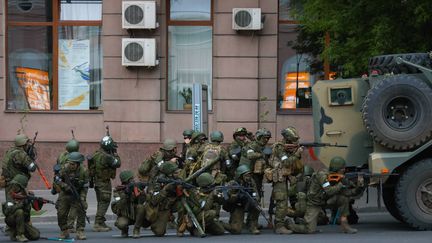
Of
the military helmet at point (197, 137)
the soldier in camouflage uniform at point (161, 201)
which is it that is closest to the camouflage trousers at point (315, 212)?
the soldier in camouflage uniform at point (161, 201)

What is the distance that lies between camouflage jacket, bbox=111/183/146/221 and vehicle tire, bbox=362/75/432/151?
11.3ft

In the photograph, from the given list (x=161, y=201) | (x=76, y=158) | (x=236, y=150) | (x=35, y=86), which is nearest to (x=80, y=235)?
(x=76, y=158)

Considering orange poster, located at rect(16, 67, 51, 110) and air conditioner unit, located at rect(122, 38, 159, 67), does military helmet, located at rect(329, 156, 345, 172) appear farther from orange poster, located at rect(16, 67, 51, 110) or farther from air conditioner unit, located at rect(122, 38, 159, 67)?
orange poster, located at rect(16, 67, 51, 110)

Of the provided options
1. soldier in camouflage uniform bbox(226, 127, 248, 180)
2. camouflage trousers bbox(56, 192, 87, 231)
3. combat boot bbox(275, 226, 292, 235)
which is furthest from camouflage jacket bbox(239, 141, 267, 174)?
camouflage trousers bbox(56, 192, 87, 231)

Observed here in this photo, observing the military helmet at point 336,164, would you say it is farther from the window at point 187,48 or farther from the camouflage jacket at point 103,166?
the window at point 187,48

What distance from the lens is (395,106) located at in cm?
1461

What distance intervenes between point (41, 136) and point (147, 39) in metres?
3.07

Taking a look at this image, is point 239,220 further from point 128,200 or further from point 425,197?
point 425,197

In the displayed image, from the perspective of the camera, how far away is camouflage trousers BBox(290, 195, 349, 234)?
1448cm

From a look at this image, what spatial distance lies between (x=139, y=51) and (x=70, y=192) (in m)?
6.84

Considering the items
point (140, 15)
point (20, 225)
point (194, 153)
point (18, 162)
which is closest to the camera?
point (20, 225)

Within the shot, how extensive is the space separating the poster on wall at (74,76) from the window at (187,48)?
1828mm

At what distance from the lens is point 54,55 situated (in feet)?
70.7

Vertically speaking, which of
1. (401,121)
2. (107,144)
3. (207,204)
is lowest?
(207,204)
